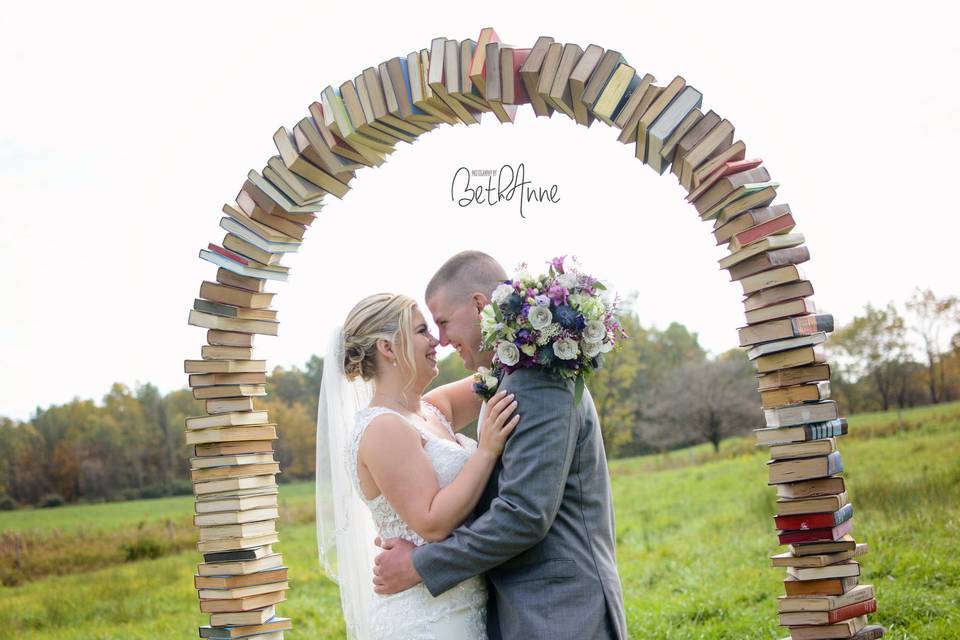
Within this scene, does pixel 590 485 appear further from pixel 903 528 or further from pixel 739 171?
pixel 903 528

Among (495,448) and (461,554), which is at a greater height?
(495,448)

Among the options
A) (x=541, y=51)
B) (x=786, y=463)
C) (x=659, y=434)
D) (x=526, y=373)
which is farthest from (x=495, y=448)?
(x=659, y=434)

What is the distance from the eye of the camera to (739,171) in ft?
11.6

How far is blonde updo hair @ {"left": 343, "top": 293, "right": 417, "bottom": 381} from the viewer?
4016 mm

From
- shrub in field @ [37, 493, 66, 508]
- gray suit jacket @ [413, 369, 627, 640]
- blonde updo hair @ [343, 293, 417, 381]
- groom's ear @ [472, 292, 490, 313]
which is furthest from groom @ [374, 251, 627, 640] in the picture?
shrub in field @ [37, 493, 66, 508]

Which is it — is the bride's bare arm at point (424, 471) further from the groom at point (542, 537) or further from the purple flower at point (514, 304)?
the purple flower at point (514, 304)

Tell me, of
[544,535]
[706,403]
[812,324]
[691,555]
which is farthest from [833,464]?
[706,403]

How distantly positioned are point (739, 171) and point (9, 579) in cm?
1287

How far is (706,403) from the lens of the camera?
22938 millimetres

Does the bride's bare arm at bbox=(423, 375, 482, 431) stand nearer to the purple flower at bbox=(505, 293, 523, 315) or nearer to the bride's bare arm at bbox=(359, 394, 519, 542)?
the bride's bare arm at bbox=(359, 394, 519, 542)

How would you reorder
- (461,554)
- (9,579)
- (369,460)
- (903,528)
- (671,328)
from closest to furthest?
(461,554), (369,460), (903,528), (9,579), (671,328)

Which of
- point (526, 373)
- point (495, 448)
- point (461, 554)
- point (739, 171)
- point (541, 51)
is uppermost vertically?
point (541, 51)

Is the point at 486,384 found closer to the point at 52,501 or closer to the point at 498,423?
the point at 498,423

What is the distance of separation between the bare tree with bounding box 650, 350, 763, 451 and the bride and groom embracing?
19.0 meters
